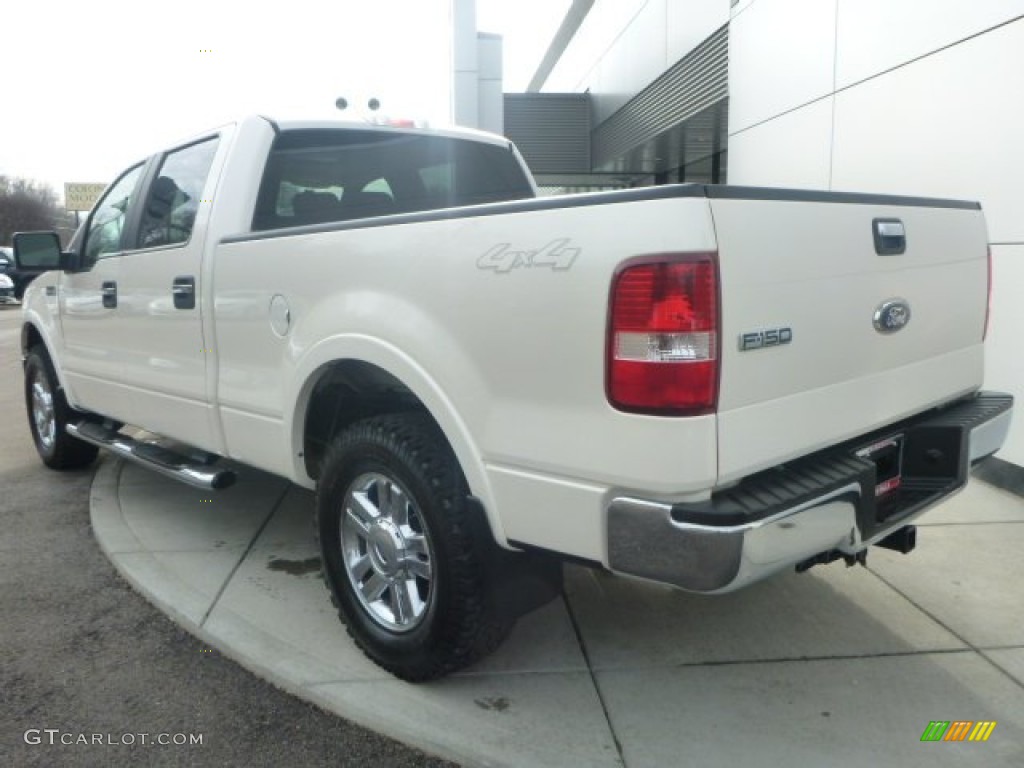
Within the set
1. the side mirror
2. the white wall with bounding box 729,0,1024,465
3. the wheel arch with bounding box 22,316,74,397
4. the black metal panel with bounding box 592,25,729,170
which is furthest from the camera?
the black metal panel with bounding box 592,25,729,170

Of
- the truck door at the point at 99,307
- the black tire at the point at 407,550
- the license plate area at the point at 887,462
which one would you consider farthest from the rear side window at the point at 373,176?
the license plate area at the point at 887,462

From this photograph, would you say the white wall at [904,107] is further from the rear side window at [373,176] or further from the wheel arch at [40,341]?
the wheel arch at [40,341]

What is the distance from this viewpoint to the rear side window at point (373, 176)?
3.85 m

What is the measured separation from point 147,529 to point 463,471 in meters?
2.74

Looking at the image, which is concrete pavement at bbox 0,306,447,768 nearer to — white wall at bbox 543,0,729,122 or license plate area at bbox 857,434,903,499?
license plate area at bbox 857,434,903,499

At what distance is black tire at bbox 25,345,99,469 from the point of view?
5.50m

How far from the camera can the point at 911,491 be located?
2836 millimetres

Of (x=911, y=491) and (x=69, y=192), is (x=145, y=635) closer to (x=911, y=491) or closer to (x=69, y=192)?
(x=911, y=491)

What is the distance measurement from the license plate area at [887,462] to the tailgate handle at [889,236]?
595 mm

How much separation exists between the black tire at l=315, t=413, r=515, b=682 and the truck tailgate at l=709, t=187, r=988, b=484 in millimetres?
875

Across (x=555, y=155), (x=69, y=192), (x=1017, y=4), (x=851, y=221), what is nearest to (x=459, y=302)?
(x=851, y=221)

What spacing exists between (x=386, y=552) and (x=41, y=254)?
10.7 feet

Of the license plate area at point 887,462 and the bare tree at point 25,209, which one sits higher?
the bare tree at point 25,209

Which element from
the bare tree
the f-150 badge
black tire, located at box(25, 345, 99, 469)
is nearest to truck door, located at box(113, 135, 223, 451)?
black tire, located at box(25, 345, 99, 469)
